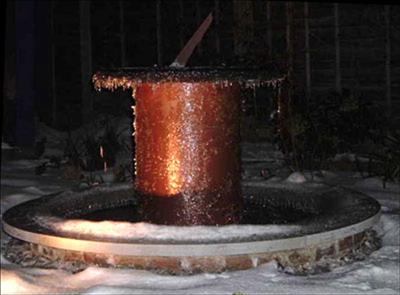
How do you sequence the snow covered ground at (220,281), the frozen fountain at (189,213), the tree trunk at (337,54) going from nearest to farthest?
the snow covered ground at (220,281) < the frozen fountain at (189,213) < the tree trunk at (337,54)

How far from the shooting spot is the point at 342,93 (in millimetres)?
9000

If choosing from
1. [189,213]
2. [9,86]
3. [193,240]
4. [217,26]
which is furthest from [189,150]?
[9,86]

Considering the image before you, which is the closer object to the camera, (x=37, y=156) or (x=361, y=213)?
(x=361, y=213)

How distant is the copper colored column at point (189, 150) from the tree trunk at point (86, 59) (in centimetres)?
727

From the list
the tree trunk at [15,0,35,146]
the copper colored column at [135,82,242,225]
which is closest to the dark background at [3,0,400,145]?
the tree trunk at [15,0,35,146]

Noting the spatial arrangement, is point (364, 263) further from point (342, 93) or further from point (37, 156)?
point (37, 156)

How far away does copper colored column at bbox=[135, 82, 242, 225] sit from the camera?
407 centimetres

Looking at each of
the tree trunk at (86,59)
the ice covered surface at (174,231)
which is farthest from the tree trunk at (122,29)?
the ice covered surface at (174,231)

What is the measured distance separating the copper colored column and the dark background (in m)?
4.82

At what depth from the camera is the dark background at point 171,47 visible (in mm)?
9125

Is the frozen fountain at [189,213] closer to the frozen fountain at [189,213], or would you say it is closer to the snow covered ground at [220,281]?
the frozen fountain at [189,213]

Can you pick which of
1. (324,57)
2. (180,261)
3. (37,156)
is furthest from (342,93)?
(180,261)

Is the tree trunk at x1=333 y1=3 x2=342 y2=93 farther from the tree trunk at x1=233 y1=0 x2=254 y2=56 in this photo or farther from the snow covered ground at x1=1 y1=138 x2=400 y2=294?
the snow covered ground at x1=1 y1=138 x2=400 y2=294

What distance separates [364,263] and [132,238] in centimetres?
137
